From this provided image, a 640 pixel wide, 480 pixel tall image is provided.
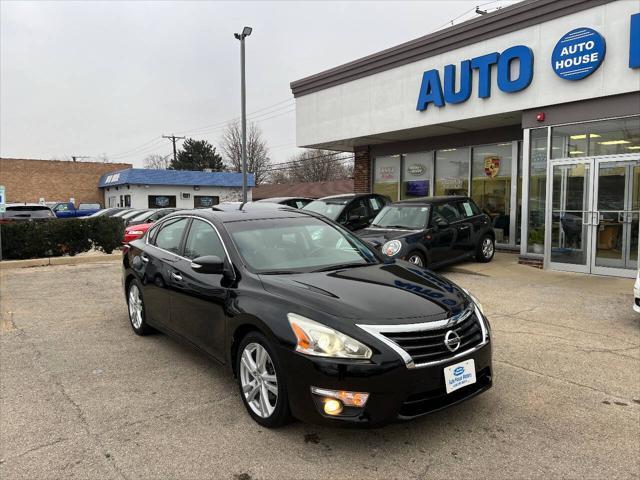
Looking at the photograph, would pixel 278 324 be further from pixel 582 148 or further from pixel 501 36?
pixel 501 36

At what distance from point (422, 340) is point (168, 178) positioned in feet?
119

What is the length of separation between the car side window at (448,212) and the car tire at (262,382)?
6945 millimetres

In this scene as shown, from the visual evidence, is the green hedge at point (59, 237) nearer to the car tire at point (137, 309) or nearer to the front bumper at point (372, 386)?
the car tire at point (137, 309)

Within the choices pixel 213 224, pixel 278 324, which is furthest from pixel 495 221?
pixel 278 324

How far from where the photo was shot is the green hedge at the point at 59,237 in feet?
39.9

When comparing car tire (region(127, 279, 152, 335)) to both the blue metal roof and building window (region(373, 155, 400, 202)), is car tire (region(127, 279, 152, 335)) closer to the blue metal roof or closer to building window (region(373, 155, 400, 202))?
building window (region(373, 155, 400, 202))

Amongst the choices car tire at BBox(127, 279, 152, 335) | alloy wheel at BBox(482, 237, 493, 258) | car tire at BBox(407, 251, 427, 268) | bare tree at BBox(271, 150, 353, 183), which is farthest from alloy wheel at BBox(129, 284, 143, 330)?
bare tree at BBox(271, 150, 353, 183)

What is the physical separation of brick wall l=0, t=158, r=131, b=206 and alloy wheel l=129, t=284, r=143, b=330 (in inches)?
1538

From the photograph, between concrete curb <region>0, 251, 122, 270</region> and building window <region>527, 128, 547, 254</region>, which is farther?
concrete curb <region>0, 251, 122, 270</region>

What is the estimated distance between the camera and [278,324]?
10.3ft

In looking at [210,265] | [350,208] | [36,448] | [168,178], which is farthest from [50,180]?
[36,448]

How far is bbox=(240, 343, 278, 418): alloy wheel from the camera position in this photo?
129 inches

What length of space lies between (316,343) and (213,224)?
73.6 inches

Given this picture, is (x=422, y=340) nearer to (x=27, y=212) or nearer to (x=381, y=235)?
(x=381, y=235)
